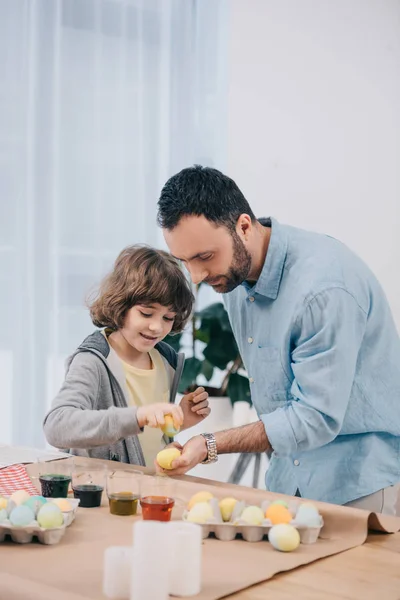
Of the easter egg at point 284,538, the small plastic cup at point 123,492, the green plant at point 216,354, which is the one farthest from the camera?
the green plant at point 216,354

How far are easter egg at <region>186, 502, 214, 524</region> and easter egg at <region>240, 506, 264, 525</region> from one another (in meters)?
0.05

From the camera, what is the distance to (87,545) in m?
1.27

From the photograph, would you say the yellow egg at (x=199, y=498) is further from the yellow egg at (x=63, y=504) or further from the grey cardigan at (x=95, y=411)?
the grey cardigan at (x=95, y=411)

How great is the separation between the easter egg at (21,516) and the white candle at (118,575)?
274 mm

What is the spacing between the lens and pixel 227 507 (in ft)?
4.51

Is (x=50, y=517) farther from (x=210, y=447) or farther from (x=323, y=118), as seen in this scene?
(x=323, y=118)

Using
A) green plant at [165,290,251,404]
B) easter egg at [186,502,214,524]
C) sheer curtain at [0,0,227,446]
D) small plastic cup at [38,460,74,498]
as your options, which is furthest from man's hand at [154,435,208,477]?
sheer curtain at [0,0,227,446]

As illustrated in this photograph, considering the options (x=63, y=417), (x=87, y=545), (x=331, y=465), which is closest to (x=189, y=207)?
(x=63, y=417)

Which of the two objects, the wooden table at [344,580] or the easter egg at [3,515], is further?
the easter egg at [3,515]

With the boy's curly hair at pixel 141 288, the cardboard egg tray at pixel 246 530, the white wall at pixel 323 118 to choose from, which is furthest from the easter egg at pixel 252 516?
the white wall at pixel 323 118

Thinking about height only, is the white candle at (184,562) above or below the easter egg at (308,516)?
above

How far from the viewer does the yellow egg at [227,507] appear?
1367 mm

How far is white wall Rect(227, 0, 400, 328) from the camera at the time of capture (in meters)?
3.91

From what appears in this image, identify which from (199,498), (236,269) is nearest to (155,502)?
(199,498)
